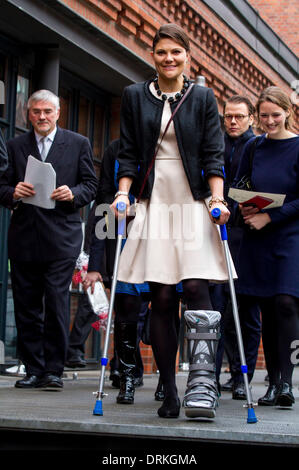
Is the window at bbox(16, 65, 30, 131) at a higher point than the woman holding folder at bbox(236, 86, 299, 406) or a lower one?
higher

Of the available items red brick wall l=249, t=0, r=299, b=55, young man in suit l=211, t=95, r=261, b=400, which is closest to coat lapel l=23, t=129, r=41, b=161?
young man in suit l=211, t=95, r=261, b=400

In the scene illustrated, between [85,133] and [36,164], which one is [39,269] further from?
[85,133]

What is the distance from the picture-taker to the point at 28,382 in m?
6.75

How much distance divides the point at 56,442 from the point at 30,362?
2.61m

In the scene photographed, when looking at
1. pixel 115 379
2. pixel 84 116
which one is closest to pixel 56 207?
pixel 115 379

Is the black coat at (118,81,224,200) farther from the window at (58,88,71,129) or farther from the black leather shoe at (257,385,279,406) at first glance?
the window at (58,88,71,129)

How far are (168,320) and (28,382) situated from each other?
7.54ft

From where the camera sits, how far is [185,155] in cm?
489

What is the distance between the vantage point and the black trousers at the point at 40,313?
6.72 m

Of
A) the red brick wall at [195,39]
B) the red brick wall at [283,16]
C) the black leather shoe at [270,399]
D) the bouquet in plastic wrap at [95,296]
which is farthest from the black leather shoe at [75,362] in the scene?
the red brick wall at [283,16]

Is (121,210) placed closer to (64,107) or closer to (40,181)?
(40,181)

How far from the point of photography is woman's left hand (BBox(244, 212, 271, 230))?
5.93 meters

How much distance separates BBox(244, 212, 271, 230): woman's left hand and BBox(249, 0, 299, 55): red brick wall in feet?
61.6

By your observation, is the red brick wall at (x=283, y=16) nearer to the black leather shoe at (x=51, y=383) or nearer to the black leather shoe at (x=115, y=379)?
the black leather shoe at (x=115, y=379)
